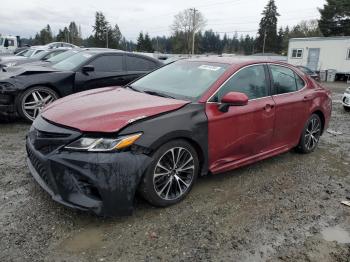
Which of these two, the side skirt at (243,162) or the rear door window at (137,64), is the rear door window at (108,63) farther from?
the side skirt at (243,162)

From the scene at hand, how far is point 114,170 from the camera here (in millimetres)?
2969

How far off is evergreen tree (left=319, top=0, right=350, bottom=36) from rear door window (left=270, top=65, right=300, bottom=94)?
154 feet

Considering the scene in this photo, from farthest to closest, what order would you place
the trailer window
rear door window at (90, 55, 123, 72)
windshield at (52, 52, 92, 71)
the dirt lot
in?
the trailer window
rear door window at (90, 55, 123, 72)
windshield at (52, 52, 92, 71)
the dirt lot

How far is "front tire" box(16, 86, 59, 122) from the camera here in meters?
6.29

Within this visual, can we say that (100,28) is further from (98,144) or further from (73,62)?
(98,144)

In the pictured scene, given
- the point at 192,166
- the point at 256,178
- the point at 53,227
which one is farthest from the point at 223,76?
the point at 53,227

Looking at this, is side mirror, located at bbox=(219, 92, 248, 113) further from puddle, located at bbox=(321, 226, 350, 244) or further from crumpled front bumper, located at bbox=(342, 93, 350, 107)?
crumpled front bumper, located at bbox=(342, 93, 350, 107)

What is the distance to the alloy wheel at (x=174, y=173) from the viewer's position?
11.1 ft

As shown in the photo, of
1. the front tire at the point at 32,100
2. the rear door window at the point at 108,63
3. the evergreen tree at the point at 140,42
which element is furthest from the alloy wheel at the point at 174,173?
the evergreen tree at the point at 140,42

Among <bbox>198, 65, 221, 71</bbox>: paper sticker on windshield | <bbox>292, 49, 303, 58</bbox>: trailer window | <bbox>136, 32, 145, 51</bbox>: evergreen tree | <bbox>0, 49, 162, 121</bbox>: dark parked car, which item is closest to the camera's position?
<bbox>198, 65, 221, 71</bbox>: paper sticker on windshield

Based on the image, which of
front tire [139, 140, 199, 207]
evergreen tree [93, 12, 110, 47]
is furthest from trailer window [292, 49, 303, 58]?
evergreen tree [93, 12, 110, 47]

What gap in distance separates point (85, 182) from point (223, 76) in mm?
2037

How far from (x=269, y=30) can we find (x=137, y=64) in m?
63.9

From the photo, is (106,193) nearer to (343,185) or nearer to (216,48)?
(343,185)
